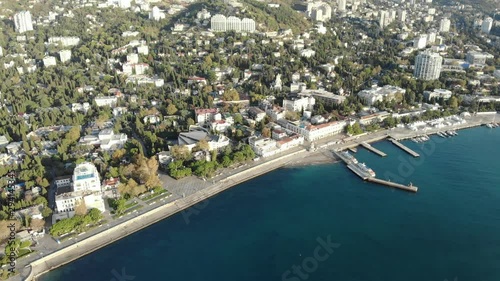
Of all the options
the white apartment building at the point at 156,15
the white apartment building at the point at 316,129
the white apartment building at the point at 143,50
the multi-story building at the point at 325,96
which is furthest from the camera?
the white apartment building at the point at 156,15

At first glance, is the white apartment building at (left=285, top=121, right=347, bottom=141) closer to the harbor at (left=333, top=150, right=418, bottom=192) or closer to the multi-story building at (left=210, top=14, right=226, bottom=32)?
the harbor at (left=333, top=150, right=418, bottom=192)

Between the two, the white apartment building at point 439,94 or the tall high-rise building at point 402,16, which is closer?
the white apartment building at point 439,94

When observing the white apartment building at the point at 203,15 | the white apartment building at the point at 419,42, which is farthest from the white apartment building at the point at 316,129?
the white apartment building at the point at 203,15

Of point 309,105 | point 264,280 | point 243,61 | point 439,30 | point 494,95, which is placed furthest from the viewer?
point 439,30

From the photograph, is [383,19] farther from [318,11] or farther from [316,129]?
[316,129]

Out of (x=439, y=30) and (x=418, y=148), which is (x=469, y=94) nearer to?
(x=418, y=148)

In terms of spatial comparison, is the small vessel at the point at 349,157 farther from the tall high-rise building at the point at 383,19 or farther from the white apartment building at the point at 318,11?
the tall high-rise building at the point at 383,19

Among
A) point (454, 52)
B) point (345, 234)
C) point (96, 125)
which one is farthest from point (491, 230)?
point (454, 52)
